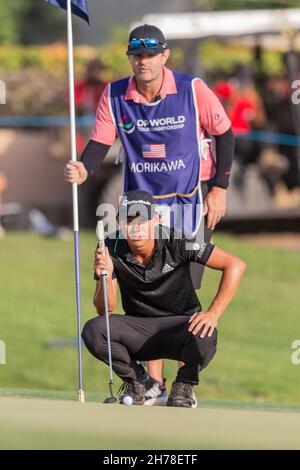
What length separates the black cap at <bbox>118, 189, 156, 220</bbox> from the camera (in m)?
8.35

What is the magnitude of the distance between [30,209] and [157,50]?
1408 centimetres

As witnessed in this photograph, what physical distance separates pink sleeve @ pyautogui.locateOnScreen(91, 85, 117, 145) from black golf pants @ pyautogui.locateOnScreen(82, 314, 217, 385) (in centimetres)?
116

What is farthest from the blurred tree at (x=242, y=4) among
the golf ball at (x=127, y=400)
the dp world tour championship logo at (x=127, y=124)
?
the golf ball at (x=127, y=400)

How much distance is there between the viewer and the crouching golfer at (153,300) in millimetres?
8375

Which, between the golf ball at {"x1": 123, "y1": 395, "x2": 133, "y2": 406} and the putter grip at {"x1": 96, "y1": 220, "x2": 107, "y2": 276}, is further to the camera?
the golf ball at {"x1": 123, "y1": 395, "x2": 133, "y2": 406}

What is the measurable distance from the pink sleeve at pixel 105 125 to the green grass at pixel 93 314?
469 centimetres

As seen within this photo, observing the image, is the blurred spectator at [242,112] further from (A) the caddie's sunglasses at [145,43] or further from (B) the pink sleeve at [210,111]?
(A) the caddie's sunglasses at [145,43]

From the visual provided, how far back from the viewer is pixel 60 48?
29.0 meters

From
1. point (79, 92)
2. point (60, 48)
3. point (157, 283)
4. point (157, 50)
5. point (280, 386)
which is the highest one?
point (60, 48)

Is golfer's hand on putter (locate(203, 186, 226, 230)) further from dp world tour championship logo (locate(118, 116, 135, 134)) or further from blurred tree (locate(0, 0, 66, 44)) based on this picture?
blurred tree (locate(0, 0, 66, 44))

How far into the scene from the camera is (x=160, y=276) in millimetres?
8555

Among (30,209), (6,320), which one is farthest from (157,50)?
(30,209)

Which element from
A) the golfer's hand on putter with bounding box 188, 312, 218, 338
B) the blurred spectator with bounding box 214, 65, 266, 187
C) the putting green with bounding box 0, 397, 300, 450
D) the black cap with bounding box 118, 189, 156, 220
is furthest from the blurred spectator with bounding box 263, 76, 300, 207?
the putting green with bounding box 0, 397, 300, 450
